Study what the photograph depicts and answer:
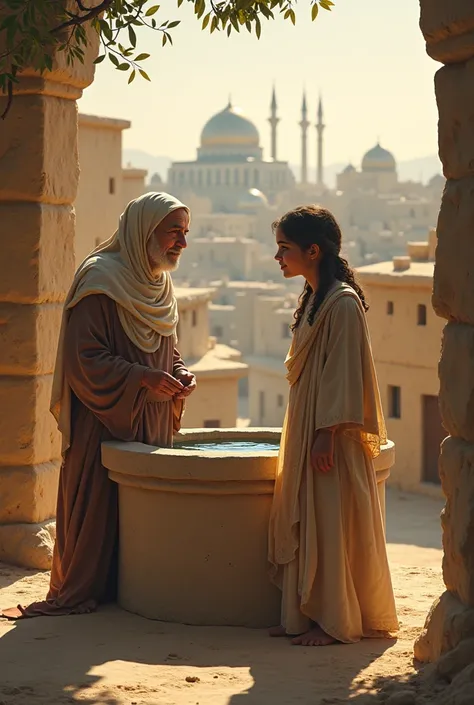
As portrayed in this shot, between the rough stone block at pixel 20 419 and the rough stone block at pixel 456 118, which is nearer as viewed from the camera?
the rough stone block at pixel 456 118

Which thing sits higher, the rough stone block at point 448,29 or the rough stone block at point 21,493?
the rough stone block at point 448,29

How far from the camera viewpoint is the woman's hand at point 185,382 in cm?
623

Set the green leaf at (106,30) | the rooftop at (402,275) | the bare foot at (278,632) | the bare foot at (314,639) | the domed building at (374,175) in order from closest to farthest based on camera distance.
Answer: the bare foot at (314,639), the bare foot at (278,632), the green leaf at (106,30), the rooftop at (402,275), the domed building at (374,175)

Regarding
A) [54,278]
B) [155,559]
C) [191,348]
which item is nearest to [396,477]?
[191,348]

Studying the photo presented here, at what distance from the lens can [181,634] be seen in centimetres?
554

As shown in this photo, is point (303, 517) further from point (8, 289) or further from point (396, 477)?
point (396, 477)

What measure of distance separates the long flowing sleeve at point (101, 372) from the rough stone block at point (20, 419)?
118 cm

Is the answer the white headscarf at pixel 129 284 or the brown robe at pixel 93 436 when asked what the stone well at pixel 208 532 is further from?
the white headscarf at pixel 129 284

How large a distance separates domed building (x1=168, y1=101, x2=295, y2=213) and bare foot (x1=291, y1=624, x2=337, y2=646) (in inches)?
3468

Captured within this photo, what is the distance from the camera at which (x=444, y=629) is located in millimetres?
4602

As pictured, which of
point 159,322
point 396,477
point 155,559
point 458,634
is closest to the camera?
point 458,634

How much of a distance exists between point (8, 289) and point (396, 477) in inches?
524

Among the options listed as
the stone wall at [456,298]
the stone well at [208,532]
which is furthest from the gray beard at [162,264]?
the stone wall at [456,298]

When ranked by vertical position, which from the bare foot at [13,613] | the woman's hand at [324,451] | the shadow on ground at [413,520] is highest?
the woman's hand at [324,451]
